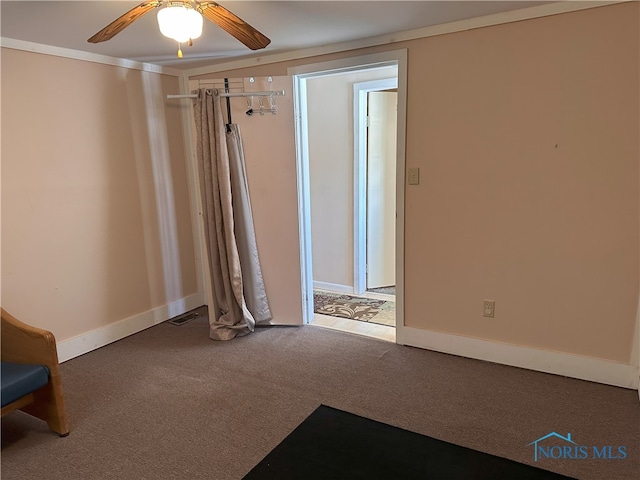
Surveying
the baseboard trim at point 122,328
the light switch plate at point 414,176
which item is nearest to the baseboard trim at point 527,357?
the light switch plate at point 414,176

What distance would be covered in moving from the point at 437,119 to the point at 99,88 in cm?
246

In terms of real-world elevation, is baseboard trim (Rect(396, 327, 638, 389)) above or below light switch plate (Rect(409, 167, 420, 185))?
below

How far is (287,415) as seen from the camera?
230 centimetres

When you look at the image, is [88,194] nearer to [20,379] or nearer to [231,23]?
[20,379]

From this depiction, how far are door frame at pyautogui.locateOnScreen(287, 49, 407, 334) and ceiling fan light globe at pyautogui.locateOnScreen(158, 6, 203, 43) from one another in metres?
1.47

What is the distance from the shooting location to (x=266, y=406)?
239 centimetres

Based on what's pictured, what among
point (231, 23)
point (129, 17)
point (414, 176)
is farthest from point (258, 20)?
point (414, 176)

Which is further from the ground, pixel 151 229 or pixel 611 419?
pixel 151 229

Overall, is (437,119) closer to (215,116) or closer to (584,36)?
(584,36)

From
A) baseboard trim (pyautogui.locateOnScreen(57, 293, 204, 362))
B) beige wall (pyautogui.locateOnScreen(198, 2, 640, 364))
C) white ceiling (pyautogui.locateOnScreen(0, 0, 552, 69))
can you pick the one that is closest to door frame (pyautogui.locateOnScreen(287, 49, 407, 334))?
beige wall (pyautogui.locateOnScreen(198, 2, 640, 364))

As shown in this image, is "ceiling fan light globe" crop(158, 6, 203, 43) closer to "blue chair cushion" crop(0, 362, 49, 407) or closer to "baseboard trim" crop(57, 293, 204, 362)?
"blue chair cushion" crop(0, 362, 49, 407)

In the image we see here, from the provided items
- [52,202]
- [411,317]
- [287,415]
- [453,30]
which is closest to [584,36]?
[453,30]

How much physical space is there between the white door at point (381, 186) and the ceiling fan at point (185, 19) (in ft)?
8.02

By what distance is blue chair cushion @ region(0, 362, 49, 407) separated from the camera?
1942mm
